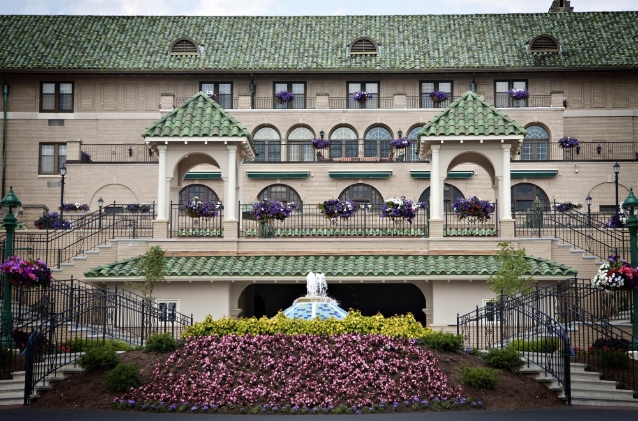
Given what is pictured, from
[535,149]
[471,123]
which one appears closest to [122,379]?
[471,123]

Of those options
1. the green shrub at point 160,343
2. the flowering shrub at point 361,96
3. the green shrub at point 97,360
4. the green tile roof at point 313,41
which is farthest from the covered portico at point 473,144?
the green tile roof at point 313,41

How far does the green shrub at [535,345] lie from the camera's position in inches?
873

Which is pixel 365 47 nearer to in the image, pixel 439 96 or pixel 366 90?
pixel 366 90

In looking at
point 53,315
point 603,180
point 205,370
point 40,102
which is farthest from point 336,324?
point 40,102

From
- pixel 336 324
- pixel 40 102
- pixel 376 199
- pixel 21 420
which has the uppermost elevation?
pixel 40 102

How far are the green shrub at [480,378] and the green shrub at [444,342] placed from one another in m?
1.56

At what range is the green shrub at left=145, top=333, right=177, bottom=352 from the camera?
21766 mm

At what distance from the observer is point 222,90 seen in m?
51.8

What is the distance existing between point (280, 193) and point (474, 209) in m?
16.5

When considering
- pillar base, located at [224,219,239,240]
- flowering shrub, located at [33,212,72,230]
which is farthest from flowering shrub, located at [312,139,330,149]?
pillar base, located at [224,219,239,240]

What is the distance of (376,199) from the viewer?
46250 millimetres

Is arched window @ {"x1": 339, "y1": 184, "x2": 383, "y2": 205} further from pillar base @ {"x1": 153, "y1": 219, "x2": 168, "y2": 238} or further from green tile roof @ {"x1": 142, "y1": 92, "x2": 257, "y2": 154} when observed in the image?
pillar base @ {"x1": 153, "y1": 219, "x2": 168, "y2": 238}

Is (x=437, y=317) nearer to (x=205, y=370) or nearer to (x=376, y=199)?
(x=205, y=370)

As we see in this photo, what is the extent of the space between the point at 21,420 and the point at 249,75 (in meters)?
35.2
